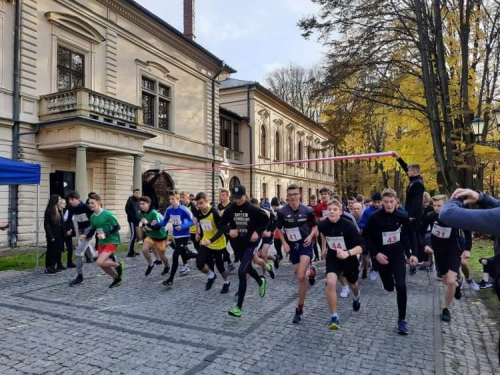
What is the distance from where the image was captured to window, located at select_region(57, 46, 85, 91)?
53.3ft

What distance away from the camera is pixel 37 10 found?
49.1 feet

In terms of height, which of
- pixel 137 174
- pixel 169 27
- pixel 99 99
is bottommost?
pixel 137 174

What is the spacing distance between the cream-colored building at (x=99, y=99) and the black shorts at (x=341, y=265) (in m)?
11.7

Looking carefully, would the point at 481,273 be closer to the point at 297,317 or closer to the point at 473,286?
the point at 473,286

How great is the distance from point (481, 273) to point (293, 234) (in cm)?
579

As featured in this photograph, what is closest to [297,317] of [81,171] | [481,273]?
[481,273]

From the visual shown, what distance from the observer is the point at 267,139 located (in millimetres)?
36062

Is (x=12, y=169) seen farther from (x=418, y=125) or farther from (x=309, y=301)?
(x=418, y=125)

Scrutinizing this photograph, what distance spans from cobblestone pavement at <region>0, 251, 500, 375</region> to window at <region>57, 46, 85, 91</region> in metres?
11.1

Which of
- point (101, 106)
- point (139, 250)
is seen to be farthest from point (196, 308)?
point (101, 106)

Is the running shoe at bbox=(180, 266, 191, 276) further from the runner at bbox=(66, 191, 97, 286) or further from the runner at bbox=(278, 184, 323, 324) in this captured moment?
the runner at bbox=(278, 184, 323, 324)

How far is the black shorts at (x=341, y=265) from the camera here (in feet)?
17.9

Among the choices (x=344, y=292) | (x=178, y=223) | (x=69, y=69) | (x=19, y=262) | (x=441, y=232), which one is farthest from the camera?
(x=69, y=69)

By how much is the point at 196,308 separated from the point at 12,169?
6025mm
